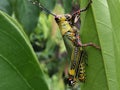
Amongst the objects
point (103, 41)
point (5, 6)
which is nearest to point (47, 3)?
point (5, 6)

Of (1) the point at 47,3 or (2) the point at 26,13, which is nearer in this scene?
(1) the point at 47,3

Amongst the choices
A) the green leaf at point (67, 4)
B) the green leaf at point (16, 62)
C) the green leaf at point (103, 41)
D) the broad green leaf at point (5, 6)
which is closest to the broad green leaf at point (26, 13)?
the broad green leaf at point (5, 6)

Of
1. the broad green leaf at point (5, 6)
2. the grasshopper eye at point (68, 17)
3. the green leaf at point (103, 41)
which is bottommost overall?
the green leaf at point (103, 41)

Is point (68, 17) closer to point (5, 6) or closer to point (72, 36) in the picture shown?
point (72, 36)

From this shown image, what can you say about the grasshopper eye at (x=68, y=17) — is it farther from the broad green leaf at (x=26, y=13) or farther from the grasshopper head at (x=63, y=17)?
the broad green leaf at (x=26, y=13)

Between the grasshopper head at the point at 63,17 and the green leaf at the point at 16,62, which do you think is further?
the grasshopper head at the point at 63,17

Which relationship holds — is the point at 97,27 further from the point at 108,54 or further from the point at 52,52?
the point at 52,52
